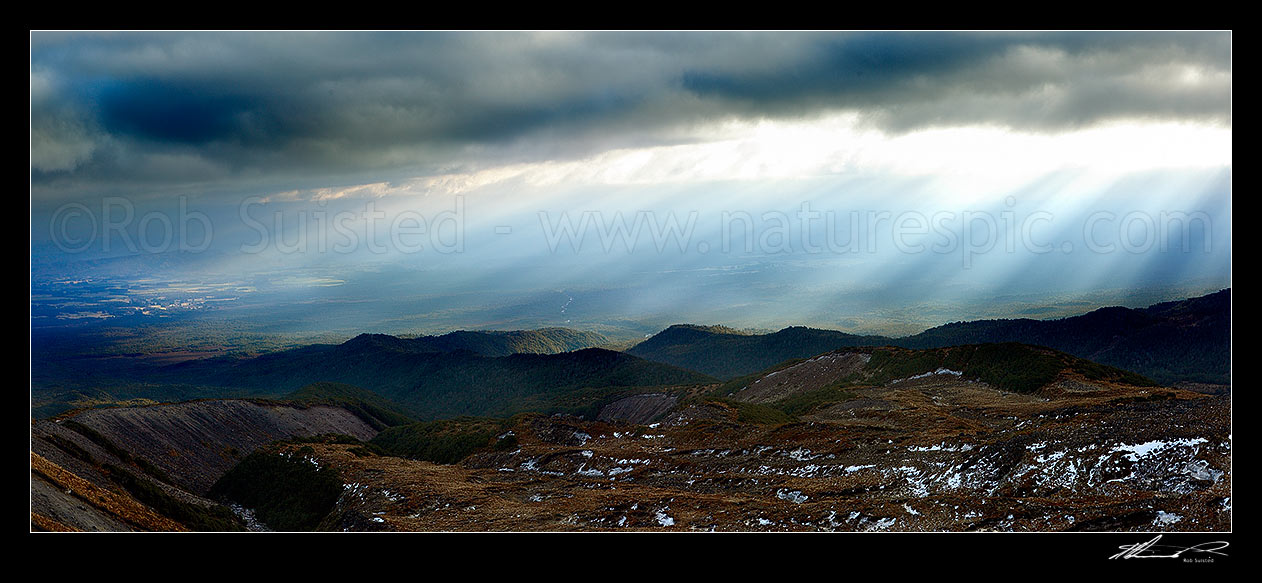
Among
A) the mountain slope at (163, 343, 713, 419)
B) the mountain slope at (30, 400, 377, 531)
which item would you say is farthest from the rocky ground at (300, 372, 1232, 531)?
the mountain slope at (163, 343, 713, 419)

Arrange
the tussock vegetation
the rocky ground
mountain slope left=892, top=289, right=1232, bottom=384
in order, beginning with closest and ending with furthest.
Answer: the rocky ground
the tussock vegetation
mountain slope left=892, top=289, right=1232, bottom=384

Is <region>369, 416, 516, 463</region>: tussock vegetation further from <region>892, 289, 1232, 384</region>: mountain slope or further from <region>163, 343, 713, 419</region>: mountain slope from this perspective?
<region>892, 289, 1232, 384</region>: mountain slope

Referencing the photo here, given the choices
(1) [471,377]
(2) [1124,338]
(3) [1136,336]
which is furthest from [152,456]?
(3) [1136,336]

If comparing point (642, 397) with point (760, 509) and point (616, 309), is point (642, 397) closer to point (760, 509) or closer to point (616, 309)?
point (616, 309)

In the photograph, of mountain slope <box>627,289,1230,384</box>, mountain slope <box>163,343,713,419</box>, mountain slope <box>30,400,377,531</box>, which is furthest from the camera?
mountain slope <box>163,343,713,419</box>

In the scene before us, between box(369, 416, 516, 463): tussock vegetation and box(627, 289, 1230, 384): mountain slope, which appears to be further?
box(627, 289, 1230, 384): mountain slope

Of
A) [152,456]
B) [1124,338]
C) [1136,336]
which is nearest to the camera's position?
[152,456]

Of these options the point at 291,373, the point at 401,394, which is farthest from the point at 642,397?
the point at 291,373
